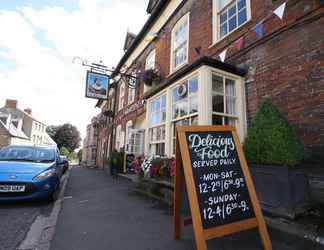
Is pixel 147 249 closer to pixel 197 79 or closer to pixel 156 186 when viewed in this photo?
pixel 156 186

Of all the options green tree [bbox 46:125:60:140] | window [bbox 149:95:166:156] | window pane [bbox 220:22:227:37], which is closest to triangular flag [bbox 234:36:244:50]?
window pane [bbox 220:22:227:37]

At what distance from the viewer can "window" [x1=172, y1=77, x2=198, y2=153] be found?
15.9 feet

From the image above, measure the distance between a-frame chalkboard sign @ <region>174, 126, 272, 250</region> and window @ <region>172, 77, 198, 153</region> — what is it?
2229 mm

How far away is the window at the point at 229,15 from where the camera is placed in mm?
5332

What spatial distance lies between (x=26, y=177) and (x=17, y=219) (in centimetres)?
93

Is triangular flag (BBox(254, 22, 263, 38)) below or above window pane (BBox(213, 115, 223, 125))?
above

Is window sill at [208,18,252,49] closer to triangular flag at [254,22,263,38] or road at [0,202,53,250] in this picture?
triangular flag at [254,22,263,38]

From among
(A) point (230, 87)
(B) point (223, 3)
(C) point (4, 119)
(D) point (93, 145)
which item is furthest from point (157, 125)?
(C) point (4, 119)

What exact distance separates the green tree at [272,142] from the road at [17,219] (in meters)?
3.86

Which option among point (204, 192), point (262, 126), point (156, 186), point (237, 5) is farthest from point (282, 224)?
point (237, 5)

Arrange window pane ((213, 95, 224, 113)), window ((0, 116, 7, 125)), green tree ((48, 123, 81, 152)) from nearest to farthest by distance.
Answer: window pane ((213, 95, 224, 113)), window ((0, 116, 7, 125)), green tree ((48, 123, 81, 152))

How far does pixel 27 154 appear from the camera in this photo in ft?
17.1

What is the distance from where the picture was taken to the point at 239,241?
2.45 meters

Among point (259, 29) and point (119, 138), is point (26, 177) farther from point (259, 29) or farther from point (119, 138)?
point (119, 138)
